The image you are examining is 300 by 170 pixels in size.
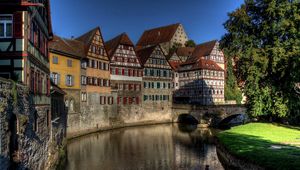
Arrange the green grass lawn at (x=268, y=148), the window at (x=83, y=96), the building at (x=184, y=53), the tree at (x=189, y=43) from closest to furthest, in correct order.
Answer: the green grass lawn at (x=268, y=148) < the window at (x=83, y=96) < the building at (x=184, y=53) < the tree at (x=189, y=43)

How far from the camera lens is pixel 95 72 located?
43031mm

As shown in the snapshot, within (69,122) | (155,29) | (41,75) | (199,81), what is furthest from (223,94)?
(41,75)

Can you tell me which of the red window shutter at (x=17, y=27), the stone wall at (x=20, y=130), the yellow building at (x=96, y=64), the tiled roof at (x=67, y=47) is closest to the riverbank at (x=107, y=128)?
the yellow building at (x=96, y=64)

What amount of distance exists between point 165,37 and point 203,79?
31.5 meters

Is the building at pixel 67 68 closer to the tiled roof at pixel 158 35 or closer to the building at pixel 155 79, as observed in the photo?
the building at pixel 155 79

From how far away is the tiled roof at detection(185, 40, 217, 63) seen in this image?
7006 cm

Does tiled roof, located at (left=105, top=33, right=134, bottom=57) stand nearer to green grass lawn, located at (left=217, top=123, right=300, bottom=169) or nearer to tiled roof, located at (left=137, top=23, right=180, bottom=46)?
green grass lawn, located at (left=217, top=123, right=300, bottom=169)

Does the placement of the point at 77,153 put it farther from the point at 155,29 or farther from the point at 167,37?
the point at 155,29

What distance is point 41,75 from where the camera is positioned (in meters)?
18.0

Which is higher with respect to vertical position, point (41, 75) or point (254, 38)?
point (254, 38)

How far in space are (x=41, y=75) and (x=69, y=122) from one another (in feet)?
58.9

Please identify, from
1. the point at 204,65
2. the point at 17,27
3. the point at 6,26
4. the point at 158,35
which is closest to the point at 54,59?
the point at 6,26

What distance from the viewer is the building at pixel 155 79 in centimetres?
5371

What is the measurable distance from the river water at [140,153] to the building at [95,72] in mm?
6531
